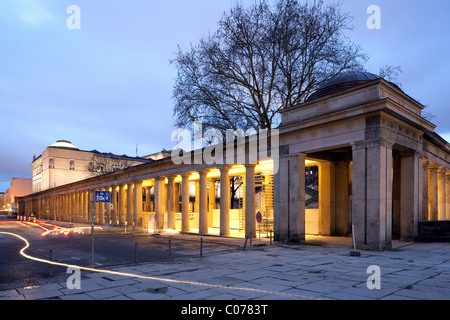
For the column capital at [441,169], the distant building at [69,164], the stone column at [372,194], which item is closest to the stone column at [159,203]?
the stone column at [372,194]

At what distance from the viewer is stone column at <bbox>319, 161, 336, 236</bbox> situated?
26141mm

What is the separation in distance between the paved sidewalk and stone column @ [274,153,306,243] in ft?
17.4

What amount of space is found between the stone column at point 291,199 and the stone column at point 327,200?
540 centimetres

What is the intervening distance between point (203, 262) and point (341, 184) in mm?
15367

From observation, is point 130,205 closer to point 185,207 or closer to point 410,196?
point 185,207

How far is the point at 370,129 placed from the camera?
17547 mm

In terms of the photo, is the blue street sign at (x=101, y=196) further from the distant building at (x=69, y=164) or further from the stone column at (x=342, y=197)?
the distant building at (x=69, y=164)

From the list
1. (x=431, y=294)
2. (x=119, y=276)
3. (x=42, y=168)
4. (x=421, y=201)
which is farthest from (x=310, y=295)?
(x=42, y=168)

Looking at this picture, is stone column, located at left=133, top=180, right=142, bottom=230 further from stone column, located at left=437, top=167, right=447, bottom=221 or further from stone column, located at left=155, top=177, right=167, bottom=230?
stone column, located at left=437, top=167, right=447, bottom=221

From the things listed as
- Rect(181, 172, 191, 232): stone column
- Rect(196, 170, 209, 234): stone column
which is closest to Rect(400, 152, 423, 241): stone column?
Rect(196, 170, 209, 234): stone column

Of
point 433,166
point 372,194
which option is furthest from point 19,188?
point 372,194

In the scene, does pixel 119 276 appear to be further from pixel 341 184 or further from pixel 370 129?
pixel 341 184

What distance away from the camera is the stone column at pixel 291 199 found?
21.3 meters

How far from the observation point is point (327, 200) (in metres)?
26.2
